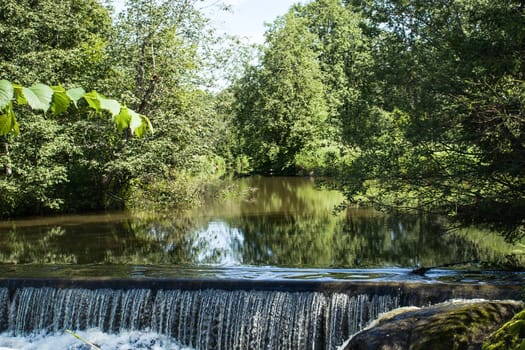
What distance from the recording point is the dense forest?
9.57m

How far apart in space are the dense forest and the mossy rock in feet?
6.04

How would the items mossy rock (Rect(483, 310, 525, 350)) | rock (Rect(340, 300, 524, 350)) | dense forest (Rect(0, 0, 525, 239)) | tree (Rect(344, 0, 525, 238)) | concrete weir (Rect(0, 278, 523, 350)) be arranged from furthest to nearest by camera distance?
dense forest (Rect(0, 0, 525, 239)), tree (Rect(344, 0, 525, 238)), concrete weir (Rect(0, 278, 523, 350)), rock (Rect(340, 300, 524, 350)), mossy rock (Rect(483, 310, 525, 350))

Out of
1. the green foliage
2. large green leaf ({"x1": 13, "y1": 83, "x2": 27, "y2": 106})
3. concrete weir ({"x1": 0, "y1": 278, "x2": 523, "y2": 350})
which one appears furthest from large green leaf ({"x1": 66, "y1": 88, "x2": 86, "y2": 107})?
concrete weir ({"x1": 0, "y1": 278, "x2": 523, "y2": 350})

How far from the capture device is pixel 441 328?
495 cm

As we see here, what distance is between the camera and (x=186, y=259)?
1220 cm

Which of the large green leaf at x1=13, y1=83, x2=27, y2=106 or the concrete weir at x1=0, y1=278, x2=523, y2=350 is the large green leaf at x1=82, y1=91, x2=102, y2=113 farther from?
the concrete weir at x1=0, y1=278, x2=523, y2=350

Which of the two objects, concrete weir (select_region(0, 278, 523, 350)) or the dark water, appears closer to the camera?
concrete weir (select_region(0, 278, 523, 350))

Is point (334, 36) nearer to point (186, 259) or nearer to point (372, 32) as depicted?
point (372, 32)

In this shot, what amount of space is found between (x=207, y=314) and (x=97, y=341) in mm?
A: 1609

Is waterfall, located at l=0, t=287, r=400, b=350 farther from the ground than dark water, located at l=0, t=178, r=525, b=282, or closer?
closer

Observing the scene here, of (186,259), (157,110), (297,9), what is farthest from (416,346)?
(297,9)

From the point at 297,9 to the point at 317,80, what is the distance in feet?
30.8

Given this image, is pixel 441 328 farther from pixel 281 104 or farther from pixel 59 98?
pixel 281 104

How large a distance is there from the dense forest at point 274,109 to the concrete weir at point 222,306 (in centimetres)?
252
